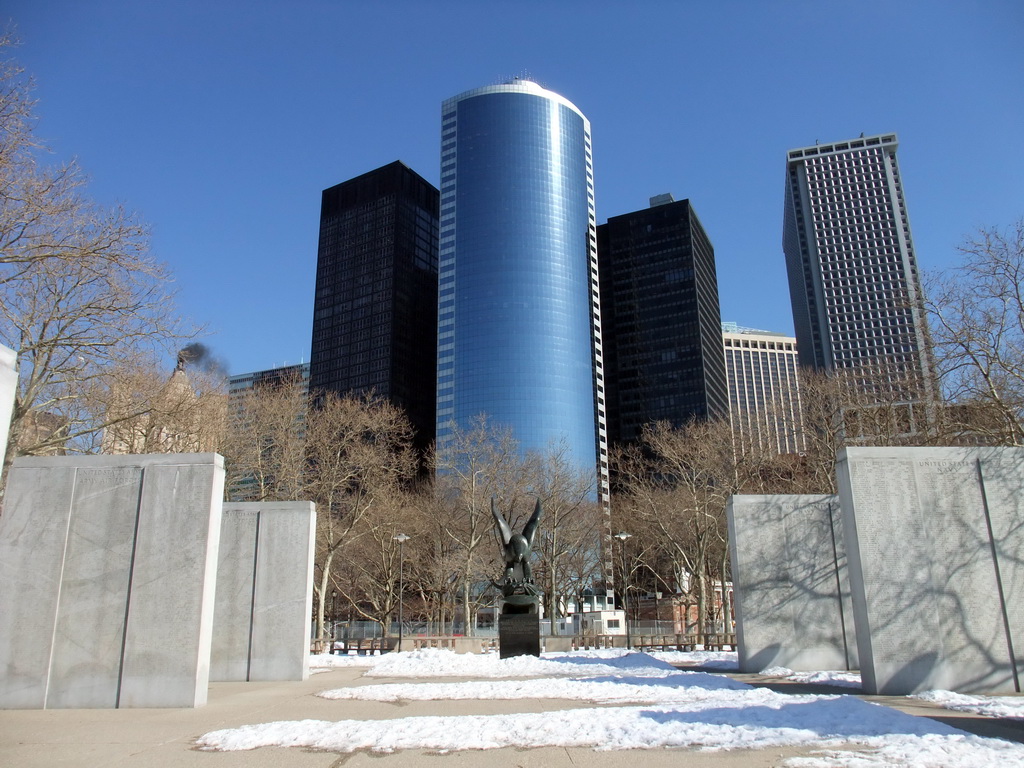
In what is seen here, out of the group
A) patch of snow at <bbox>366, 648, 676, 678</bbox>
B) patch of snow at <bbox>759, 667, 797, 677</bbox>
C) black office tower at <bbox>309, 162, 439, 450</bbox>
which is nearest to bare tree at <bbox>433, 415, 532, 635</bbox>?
patch of snow at <bbox>366, 648, 676, 678</bbox>

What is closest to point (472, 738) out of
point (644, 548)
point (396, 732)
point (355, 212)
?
point (396, 732)

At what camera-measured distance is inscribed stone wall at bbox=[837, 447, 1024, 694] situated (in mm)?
13781

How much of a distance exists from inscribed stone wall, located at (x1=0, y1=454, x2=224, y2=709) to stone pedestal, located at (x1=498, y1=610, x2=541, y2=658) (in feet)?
41.4

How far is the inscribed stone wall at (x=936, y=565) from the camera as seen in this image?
543 inches

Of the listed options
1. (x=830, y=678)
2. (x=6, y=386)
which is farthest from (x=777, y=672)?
(x=6, y=386)

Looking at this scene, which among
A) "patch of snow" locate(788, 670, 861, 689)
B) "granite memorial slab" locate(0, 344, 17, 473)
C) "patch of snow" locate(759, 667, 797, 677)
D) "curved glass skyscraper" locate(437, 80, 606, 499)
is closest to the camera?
"granite memorial slab" locate(0, 344, 17, 473)

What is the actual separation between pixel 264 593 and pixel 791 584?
47.6 ft

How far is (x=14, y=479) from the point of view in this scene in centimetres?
1396

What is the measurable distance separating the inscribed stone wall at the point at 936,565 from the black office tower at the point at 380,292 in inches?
5561

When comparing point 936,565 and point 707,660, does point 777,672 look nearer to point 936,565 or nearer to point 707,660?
point 936,565

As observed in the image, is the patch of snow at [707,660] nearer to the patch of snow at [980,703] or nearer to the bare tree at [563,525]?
the patch of snow at [980,703]

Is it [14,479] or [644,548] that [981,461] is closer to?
[14,479]

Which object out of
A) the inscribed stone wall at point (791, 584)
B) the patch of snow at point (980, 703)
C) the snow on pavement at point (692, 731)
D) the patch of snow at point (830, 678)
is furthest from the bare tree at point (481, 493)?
the snow on pavement at point (692, 731)

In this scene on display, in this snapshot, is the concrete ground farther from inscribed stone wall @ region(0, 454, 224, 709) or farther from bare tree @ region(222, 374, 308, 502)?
bare tree @ region(222, 374, 308, 502)
